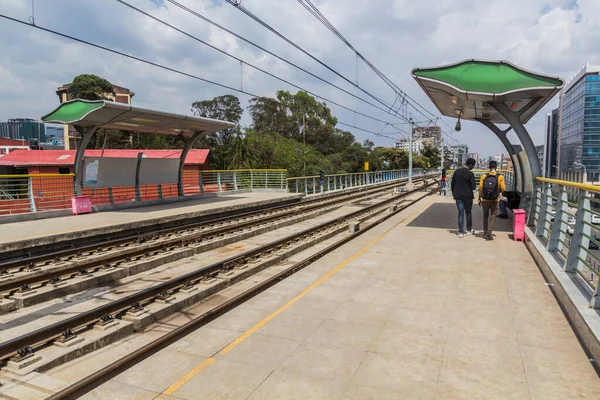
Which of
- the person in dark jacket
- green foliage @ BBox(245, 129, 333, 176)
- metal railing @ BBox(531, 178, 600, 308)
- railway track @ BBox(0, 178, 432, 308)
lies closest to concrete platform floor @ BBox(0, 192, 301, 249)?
railway track @ BBox(0, 178, 432, 308)

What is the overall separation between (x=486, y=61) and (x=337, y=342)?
832 cm

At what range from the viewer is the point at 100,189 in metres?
15.5

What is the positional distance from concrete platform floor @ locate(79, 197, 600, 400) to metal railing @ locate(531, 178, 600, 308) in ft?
1.76

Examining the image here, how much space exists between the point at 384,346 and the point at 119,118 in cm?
1277

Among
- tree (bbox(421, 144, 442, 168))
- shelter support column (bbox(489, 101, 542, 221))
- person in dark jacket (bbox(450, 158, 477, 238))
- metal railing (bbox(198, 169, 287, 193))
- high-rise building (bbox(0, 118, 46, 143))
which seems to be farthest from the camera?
high-rise building (bbox(0, 118, 46, 143))

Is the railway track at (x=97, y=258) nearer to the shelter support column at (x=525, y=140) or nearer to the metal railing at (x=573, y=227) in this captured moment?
the metal railing at (x=573, y=227)

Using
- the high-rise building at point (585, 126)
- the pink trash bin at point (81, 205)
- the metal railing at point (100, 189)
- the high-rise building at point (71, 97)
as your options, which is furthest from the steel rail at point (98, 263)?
the high-rise building at point (585, 126)

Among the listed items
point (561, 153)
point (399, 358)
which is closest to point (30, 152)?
point (399, 358)

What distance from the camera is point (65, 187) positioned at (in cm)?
1455

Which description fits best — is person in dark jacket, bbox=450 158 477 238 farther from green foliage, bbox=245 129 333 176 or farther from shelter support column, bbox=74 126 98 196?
green foliage, bbox=245 129 333 176

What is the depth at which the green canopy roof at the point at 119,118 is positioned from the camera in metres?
12.7

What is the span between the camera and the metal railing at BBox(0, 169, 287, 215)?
510 inches

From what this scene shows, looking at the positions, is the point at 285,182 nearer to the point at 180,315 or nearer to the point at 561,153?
the point at 180,315

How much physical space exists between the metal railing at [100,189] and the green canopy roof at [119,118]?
1.93 meters
